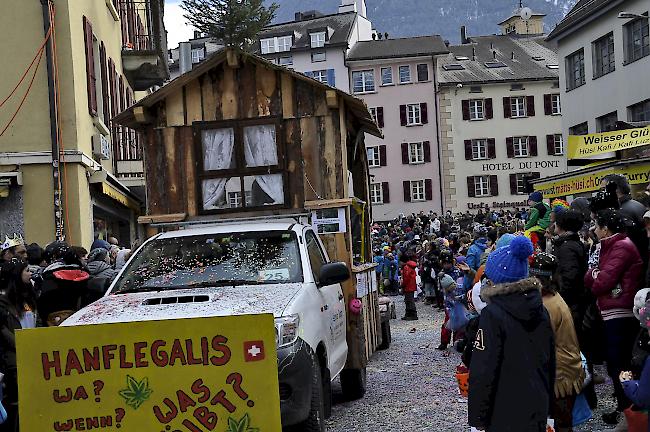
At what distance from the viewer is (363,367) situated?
375 inches

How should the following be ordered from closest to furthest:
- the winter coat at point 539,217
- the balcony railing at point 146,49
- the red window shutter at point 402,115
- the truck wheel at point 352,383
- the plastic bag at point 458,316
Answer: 1. the truck wheel at point 352,383
2. the winter coat at point 539,217
3. the plastic bag at point 458,316
4. the balcony railing at point 146,49
5. the red window shutter at point 402,115

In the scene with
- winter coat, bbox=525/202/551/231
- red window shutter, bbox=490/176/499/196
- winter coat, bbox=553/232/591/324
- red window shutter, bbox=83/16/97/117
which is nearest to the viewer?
winter coat, bbox=553/232/591/324

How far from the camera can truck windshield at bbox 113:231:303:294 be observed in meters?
7.47

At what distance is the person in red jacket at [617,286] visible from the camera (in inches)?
293

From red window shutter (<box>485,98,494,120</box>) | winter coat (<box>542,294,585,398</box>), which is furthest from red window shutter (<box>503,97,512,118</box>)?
winter coat (<box>542,294,585,398</box>)

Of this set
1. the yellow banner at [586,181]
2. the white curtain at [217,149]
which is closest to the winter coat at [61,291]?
the white curtain at [217,149]

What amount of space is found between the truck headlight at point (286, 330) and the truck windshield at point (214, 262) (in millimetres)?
948

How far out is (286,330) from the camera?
645 centimetres

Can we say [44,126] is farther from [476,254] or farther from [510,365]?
[510,365]

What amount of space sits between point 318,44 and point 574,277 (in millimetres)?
56282

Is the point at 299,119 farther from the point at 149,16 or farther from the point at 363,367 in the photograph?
the point at 149,16

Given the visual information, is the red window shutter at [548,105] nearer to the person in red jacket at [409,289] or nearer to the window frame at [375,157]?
the window frame at [375,157]

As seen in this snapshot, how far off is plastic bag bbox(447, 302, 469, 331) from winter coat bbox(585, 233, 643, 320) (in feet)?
15.8

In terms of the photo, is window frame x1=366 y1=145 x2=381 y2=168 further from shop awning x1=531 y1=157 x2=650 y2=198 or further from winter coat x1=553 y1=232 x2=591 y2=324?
winter coat x1=553 y1=232 x2=591 y2=324
